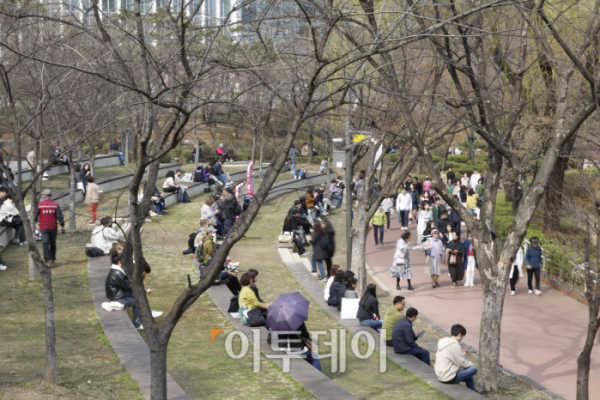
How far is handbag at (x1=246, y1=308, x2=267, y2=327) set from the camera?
11.1 meters

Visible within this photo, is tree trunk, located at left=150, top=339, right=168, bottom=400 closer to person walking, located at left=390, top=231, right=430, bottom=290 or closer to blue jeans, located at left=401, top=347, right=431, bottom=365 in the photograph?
blue jeans, located at left=401, top=347, right=431, bottom=365

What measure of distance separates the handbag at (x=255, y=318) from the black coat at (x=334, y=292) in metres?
2.48

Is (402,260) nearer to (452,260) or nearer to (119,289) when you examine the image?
(452,260)

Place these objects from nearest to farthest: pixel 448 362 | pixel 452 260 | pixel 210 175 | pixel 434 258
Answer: pixel 448 362, pixel 434 258, pixel 452 260, pixel 210 175

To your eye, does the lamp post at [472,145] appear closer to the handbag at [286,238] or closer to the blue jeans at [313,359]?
the handbag at [286,238]

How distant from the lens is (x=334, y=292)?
13352 millimetres

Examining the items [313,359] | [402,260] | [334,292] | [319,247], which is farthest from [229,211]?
[313,359]

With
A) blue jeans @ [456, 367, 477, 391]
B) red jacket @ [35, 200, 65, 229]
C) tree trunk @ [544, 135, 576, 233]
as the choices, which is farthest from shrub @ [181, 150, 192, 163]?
blue jeans @ [456, 367, 477, 391]

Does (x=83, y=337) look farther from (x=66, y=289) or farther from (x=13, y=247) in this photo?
(x=13, y=247)

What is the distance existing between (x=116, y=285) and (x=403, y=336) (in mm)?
4800

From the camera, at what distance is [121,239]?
15.9 metres

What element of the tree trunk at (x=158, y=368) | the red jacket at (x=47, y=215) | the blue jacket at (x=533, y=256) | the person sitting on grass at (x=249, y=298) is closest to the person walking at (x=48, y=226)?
the red jacket at (x=47, y=215)

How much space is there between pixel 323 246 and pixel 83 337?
7376 millimetres

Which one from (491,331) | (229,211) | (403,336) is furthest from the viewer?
(229,211)
